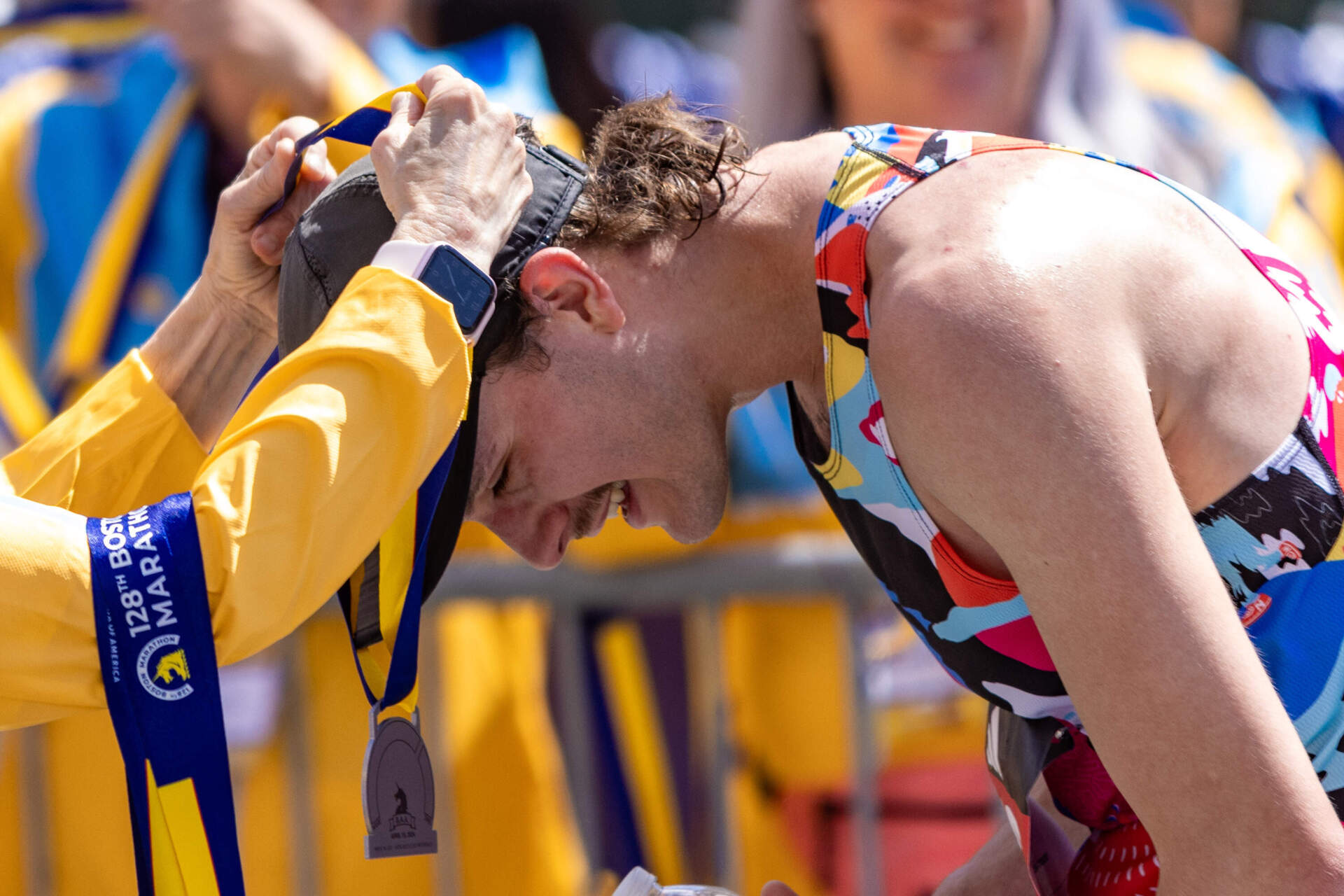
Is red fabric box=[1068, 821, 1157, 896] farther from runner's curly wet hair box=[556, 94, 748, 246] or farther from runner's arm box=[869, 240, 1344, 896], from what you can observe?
runner's curly wet hair box=[556, 94, 748, 246]

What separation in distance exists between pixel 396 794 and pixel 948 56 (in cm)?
245

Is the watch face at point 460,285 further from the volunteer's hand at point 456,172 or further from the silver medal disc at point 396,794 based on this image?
the silver medal disc at point 396,794

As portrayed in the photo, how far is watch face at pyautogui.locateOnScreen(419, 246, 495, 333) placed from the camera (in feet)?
5.53

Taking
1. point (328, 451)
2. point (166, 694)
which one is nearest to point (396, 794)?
point (166, 694)

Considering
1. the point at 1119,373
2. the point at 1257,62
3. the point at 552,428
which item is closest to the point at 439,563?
the point at 552,428

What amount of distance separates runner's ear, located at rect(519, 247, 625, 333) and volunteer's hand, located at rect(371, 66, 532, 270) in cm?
6

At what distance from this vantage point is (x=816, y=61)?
3.76 meters

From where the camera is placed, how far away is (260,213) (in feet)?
6.87

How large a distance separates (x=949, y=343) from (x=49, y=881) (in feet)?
9.13

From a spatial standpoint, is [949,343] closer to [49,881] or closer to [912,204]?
[912,204]

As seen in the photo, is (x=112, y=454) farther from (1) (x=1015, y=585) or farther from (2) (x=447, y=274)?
(1) (x=1015, y=585)

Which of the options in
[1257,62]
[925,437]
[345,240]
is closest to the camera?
[925,437]

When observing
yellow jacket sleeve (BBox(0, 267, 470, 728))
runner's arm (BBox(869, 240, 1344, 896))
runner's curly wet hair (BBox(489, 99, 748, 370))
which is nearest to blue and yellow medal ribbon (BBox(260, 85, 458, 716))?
yellow jacket sleeve (BBox(0, 267, 470, 728))

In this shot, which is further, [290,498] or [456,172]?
[456,172]
